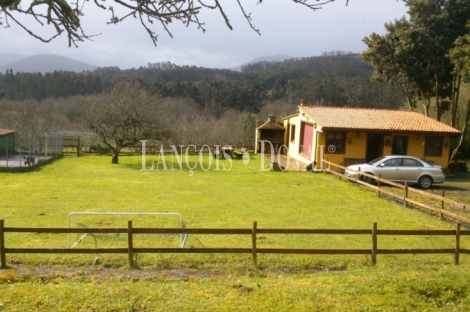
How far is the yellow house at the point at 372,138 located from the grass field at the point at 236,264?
6.21 meters

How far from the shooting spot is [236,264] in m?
8.23

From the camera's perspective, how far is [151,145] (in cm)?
3569

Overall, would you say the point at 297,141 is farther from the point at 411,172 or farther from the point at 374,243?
the point at 374,243

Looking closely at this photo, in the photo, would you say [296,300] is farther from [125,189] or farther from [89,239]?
[125,189]

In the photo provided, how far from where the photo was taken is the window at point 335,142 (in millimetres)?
23922

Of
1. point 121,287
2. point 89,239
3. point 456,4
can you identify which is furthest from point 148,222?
point 456,4

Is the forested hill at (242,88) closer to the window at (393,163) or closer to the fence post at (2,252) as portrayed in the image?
the window at (393,163)

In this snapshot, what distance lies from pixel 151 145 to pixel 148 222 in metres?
24.8

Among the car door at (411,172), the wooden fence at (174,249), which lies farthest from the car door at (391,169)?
the wooden fence at (174,249)

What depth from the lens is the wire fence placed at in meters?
25.2

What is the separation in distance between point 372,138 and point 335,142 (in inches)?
135

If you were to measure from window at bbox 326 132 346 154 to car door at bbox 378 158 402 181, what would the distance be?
528 cm

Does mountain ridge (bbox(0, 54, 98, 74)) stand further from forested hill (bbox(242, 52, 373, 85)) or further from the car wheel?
the car wheel

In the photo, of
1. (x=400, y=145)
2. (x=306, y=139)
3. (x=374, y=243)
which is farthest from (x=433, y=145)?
(x=374, y=243)
